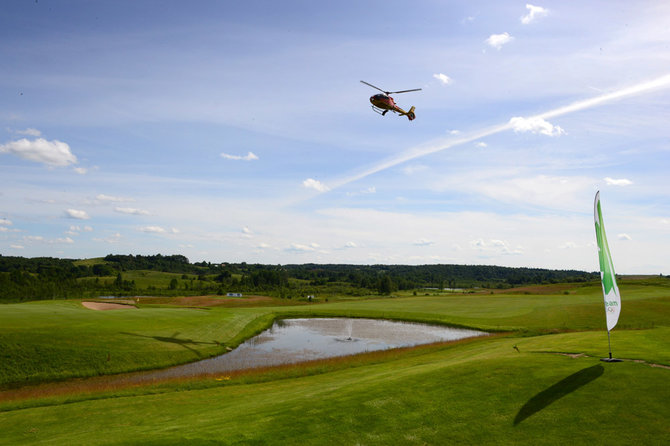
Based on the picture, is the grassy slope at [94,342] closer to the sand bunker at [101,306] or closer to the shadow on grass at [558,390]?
the sand bunker at [101,306]

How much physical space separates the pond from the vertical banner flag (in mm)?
30753

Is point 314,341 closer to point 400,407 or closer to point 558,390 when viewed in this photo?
point 400,407

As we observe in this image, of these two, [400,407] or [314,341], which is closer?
[400,407]

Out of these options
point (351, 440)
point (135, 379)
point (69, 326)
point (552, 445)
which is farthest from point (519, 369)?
point (69, 326)

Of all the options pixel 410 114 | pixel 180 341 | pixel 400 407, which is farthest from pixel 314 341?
pixel 400 407

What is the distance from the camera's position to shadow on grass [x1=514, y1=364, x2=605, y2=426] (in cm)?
1472

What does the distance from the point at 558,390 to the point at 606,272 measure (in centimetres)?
547

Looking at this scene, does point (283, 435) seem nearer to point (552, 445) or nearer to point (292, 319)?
point (552, 445)

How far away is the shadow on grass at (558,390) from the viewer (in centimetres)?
1472

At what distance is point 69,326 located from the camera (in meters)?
43.2

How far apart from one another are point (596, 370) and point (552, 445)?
7.81 m

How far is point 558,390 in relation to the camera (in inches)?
638

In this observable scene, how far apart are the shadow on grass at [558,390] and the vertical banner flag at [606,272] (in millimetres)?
2482

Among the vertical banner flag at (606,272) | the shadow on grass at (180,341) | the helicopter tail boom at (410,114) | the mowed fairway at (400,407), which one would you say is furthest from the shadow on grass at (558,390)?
the shadow on grass at (180,341)
